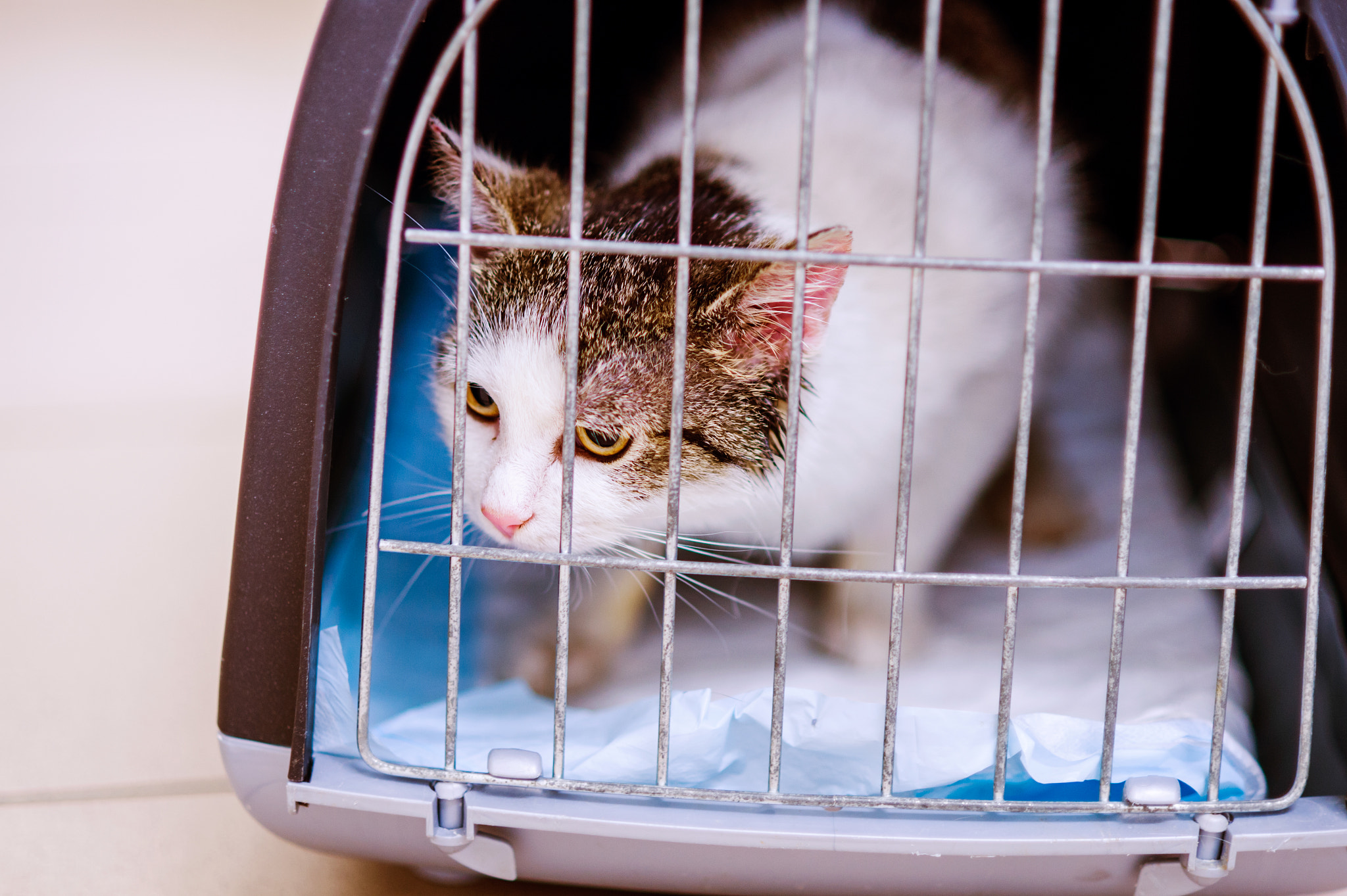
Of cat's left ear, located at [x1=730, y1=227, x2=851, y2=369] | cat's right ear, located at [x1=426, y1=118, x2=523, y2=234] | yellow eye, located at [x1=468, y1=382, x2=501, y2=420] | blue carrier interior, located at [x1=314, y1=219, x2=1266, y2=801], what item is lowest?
blue carrier interior, located at [x1=314, y1=219, x2=1266, y2=801]

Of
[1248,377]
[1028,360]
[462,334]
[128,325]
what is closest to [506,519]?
[462,334]

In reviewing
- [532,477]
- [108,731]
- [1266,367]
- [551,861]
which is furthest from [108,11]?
[1266,367]

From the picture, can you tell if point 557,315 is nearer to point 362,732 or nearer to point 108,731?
point 362,732

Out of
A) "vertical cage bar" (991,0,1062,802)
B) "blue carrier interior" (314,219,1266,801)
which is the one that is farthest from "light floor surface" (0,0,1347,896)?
"vertical cage bar" (991,0,1062,802)

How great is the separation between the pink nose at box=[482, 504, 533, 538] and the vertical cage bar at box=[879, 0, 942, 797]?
365 millimetres

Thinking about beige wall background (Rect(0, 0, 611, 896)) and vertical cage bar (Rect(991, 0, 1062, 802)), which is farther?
beige wall background (Rect(0, 0, 611, 896))

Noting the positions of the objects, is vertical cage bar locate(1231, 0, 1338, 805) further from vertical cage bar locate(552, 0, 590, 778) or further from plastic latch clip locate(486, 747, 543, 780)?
plastic latch clip locate(486, 747, 543, 780)

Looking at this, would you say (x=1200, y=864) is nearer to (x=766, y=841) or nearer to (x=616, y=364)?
(x=766, y=841)

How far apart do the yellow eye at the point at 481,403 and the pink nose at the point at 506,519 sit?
0.14m

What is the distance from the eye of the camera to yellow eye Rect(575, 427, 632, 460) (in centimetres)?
96

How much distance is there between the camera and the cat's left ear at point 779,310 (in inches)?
33.6

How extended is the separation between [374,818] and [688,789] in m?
0.26

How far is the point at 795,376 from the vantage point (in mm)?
681

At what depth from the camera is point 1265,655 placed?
95cm
